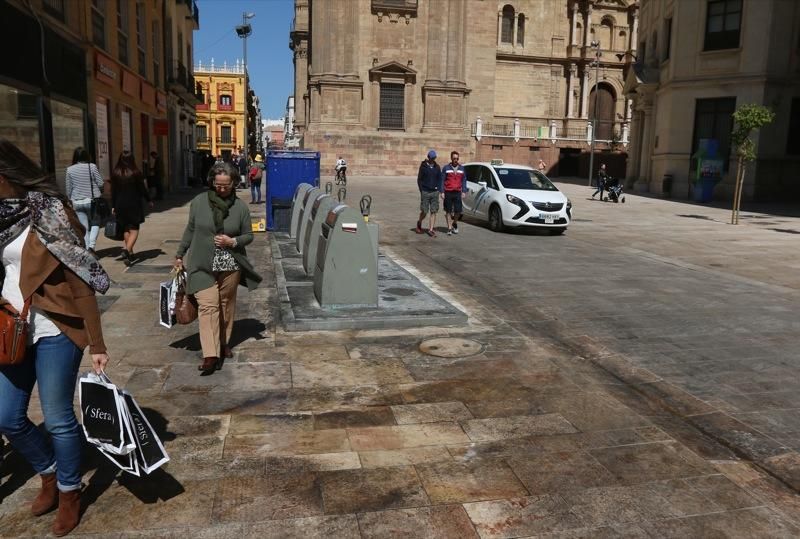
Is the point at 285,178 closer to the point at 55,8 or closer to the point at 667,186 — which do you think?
the point at 55,8

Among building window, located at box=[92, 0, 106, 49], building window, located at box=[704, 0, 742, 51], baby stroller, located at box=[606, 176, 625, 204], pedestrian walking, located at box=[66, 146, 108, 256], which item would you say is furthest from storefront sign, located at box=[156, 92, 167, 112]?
building window, located at box=[704, 0, 742, 51]

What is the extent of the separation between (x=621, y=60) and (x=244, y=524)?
2396 inches

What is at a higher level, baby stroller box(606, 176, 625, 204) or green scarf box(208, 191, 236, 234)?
green scarf box(208, 191, 236, 234)

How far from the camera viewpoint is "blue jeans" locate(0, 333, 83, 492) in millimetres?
3047

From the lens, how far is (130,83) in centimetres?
2086

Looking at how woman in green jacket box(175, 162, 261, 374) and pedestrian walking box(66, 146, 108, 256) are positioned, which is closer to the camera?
woman in green jacket box(175, 162, 261, 374)

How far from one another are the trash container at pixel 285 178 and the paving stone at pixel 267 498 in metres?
10.2

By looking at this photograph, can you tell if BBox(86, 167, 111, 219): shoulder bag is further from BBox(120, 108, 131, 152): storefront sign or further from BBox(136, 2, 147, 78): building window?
BBox(136, 2, 147, 78): building window

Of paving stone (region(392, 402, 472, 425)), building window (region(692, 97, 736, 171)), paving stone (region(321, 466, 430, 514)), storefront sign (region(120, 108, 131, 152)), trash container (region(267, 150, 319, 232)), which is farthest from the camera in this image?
building window (region(692, 97, 736, 171))

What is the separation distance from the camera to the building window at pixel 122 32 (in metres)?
19.9

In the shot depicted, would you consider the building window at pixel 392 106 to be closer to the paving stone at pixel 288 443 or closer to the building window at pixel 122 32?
the building window at pixel 122 32

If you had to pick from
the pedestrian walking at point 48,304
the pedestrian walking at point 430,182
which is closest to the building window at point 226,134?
the pedestrian walking at point 430,182

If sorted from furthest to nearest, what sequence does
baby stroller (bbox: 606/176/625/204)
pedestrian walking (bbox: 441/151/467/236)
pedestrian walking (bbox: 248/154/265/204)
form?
baby stroller (bbox: 606/176/625/204), pedestrian walking (bbox: 248/154/265/204), pedestrian walking (bbox: 441/151/467/236)

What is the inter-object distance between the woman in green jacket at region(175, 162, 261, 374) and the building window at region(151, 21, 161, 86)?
2241 cm
